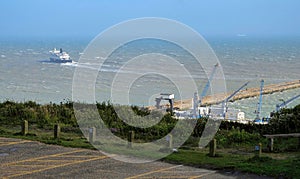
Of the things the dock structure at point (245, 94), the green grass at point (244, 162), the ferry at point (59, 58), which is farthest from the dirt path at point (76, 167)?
the ferry at point (59, 58)

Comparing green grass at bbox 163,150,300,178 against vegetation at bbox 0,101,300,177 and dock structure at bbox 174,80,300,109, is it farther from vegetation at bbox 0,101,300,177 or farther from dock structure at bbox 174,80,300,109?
dock structure at bbox 174,80,300,109

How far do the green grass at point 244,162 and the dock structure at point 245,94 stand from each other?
34342 mm

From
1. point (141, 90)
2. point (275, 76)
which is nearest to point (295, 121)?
point (141, 90)

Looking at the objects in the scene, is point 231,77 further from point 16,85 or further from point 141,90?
point 16,85

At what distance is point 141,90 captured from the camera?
57.0 meters

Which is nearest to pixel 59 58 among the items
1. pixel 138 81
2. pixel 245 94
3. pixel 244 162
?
pixel 138 81

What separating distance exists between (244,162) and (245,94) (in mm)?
48015

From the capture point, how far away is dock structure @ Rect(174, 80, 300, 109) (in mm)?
49594

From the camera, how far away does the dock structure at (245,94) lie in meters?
49.6

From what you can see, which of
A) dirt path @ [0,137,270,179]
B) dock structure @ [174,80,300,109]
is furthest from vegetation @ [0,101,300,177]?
dock structure @ [174,80,300,109]

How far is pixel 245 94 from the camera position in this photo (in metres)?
58.2

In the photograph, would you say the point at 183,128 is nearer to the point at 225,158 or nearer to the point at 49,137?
the point at 225,158

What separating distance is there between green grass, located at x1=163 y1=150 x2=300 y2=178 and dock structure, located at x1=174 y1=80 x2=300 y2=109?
3434 cm

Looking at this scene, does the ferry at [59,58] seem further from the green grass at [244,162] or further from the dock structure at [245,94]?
the green grass at [244,162]
